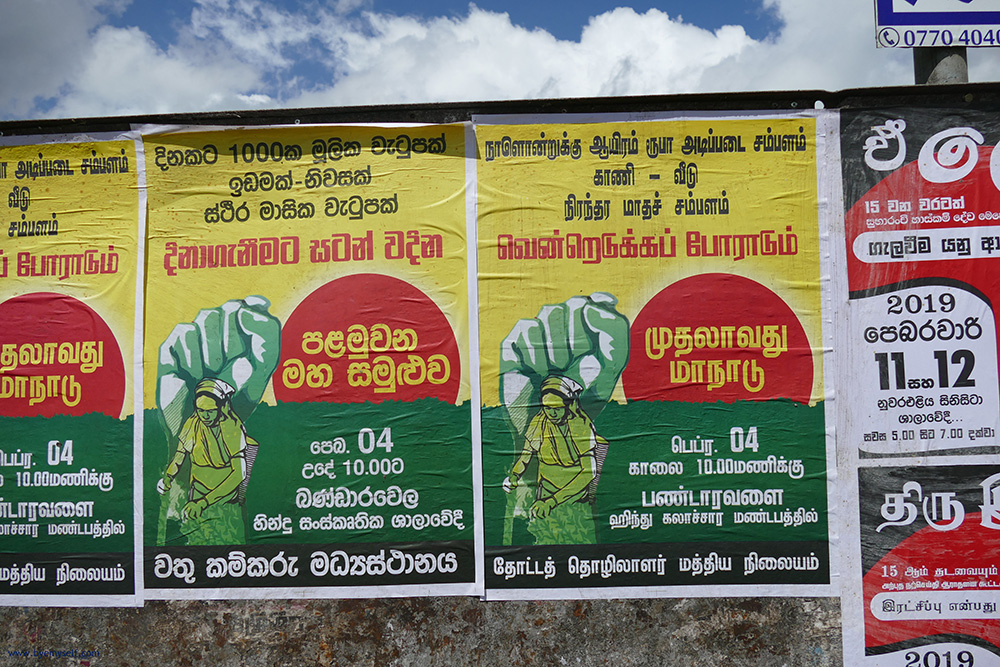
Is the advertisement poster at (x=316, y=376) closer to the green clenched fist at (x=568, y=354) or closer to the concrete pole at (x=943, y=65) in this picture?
the green clenched fist at (x=568, y=354)

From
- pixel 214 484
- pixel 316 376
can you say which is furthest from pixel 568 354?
pixel 214 484

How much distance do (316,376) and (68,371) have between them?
1.31 m

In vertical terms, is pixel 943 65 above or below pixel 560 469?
above

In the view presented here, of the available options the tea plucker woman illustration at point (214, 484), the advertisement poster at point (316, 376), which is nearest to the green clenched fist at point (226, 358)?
the advertisement poster at point (316, 376)

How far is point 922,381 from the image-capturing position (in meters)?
2.96

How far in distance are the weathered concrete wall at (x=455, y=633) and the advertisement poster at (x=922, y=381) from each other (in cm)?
39

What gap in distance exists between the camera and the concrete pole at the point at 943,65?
3.05m

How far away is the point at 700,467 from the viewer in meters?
2.98

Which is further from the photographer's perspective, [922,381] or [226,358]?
[226,358]

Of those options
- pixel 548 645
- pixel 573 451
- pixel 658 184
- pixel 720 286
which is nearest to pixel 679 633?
pixel 548 645

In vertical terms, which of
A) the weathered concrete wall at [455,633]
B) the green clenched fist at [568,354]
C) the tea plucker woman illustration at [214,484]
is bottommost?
the weathered concrete wall at [455,633]

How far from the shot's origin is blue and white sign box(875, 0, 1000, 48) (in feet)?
10.0

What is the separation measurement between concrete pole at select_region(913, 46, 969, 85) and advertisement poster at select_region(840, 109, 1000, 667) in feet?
0.67

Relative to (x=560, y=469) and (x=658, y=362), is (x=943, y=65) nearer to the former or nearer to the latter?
(x=658, y=362)
